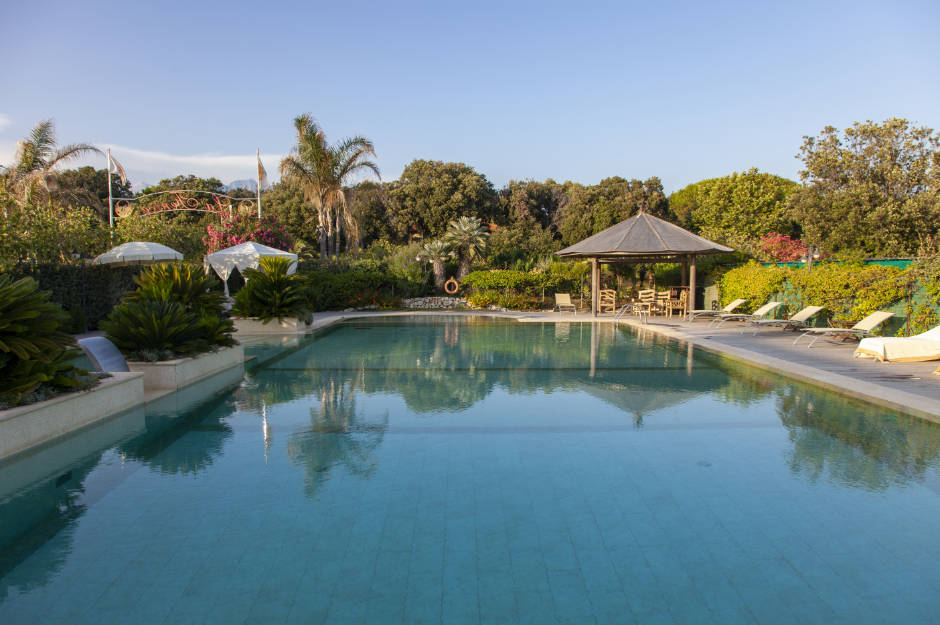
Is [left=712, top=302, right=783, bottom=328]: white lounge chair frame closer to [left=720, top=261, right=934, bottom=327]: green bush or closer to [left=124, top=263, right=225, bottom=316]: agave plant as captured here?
[left=720, top=261, right=934, bottom=327]: green bush

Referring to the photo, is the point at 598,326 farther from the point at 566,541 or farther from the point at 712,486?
the point at 566,541

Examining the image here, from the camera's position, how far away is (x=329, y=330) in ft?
49.9

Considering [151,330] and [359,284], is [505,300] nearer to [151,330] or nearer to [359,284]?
[359,284]

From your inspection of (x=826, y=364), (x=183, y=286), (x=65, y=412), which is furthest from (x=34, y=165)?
(x=826, y=364)

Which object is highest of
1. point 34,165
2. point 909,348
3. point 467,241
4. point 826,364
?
point 34,165

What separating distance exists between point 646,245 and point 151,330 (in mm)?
13836

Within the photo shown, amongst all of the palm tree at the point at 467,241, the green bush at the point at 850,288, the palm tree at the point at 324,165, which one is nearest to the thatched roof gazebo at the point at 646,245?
the green bush at the point at 850,288

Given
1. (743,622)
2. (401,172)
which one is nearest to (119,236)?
(743,622)

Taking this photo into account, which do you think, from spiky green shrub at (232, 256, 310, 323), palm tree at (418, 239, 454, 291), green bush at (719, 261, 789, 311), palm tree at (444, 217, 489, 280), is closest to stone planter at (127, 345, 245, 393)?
spiky green shrub at (232, 256, 310, 323)

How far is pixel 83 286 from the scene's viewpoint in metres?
13.4

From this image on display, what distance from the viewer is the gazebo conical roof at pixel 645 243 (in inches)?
653

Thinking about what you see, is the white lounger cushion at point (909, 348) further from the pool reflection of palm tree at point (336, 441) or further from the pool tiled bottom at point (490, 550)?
the pool reflection of palm tree at point (336, 441)

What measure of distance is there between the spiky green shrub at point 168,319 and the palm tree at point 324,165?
14.0 meters

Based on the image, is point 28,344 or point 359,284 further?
point 359,284
